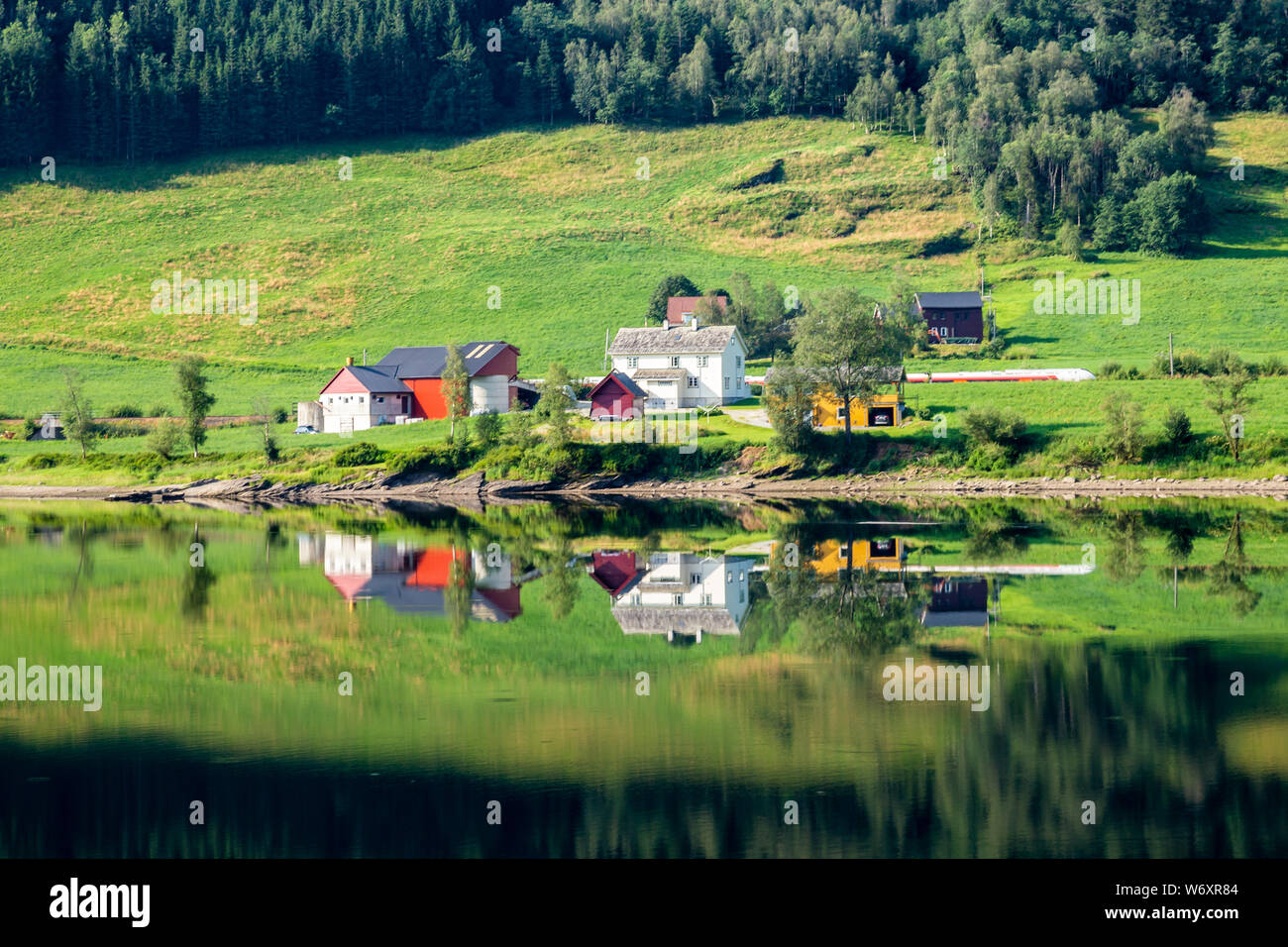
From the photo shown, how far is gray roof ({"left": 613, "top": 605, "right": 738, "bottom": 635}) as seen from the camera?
28984 millimetres

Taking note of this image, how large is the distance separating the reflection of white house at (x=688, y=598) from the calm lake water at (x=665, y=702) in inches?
5.6

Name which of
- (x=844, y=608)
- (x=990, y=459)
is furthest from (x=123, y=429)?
(x=844, y=608)

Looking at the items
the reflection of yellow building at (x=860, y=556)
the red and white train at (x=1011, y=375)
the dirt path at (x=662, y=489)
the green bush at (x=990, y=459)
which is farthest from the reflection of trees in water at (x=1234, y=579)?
the red and white train at (x=1011, y=375)

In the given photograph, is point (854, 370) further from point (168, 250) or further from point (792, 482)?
point (168, 250)

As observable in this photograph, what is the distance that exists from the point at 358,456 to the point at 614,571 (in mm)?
35738

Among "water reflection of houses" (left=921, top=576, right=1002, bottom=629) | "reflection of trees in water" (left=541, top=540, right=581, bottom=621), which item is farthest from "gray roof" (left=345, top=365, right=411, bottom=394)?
"water reflection of houses" (left=921, top=576, right=1002, bottom=629)

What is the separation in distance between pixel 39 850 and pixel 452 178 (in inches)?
5251

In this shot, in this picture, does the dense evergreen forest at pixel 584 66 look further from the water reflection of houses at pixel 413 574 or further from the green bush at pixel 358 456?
the water reflection of houses at pixel 413 574

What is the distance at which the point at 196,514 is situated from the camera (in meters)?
59.3

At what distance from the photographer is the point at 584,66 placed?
159 m

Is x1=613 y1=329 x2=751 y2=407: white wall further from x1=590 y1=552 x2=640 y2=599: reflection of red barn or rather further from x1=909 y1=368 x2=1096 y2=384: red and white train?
x1=590 y1=552 x2=640 y2=599: reflection of red barn

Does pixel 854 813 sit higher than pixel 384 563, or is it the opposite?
pixel 854 813

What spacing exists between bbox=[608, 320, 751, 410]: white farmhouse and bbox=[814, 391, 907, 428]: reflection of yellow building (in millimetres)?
12585
